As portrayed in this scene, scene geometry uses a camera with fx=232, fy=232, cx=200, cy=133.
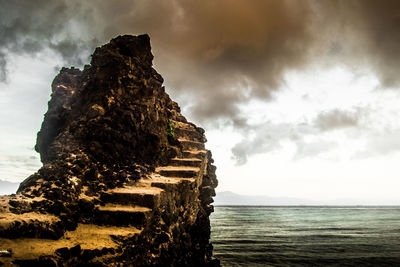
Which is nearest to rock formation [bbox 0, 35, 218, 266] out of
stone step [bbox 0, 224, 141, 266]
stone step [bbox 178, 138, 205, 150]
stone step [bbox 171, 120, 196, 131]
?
stone step [bbox 0, 224, 141, 266]

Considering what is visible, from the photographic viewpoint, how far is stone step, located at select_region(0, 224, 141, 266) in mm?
7387

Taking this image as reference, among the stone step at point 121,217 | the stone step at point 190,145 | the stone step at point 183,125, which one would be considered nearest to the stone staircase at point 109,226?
the stone step at point 121,217

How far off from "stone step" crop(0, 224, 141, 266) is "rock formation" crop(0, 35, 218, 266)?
3cm

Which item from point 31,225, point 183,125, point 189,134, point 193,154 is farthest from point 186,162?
point 31,225

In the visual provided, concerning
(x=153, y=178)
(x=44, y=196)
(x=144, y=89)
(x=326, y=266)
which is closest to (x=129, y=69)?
(x=144, y=89)

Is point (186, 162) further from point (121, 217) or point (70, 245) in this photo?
point (70, 245)

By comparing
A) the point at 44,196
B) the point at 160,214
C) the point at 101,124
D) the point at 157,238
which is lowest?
the point at 157,238

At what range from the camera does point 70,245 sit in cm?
871

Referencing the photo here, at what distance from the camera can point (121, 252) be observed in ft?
31.0

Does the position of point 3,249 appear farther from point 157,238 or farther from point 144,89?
point 144,89

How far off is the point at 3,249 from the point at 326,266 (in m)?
23.3

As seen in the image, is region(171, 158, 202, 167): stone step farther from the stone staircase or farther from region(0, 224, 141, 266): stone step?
region(0, 224, 141, 266): stone step

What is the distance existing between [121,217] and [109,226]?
65cm

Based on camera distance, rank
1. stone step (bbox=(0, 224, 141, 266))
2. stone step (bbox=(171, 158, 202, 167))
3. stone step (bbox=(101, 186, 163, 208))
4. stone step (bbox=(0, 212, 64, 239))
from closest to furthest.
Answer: stone step (bbox=(0, 224, 141, 266)) < stone step (bbox=(0, 212, 64, 239)) < stone step (bbox=(101, 186, 163, 208)) < stone step (bbox=(171, 158, 202, 167))
